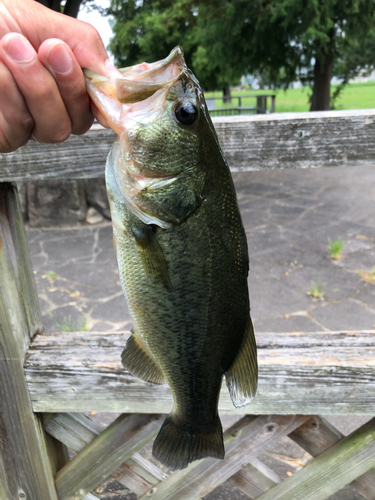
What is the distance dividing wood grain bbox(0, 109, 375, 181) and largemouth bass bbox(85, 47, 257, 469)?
47 cm

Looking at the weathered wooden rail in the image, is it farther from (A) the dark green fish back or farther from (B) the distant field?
(B) the distant field

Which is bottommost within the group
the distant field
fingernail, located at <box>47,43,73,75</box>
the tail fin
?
the distant field

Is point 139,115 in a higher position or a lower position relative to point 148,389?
higher

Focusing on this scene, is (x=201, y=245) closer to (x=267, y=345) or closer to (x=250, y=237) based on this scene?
(x=267, y=345)

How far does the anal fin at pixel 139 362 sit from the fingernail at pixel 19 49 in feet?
2.40

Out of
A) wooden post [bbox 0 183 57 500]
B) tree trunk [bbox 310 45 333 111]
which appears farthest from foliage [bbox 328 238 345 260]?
tree trunk [bbox 310 45 333 111]

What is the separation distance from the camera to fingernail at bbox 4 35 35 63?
31.8 inches

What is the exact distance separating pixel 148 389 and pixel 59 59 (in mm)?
1233

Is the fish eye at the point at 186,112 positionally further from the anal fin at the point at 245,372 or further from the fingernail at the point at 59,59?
the anal fin at the point at 245,372

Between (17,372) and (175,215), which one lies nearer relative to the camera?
(175,215)

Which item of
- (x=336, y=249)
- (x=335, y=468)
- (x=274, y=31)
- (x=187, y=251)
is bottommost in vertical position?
(x=336, y=249)

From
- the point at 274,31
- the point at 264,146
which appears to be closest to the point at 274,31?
the point at 274,31

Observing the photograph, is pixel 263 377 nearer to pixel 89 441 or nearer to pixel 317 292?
pixel 89 441

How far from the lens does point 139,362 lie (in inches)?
43.2
